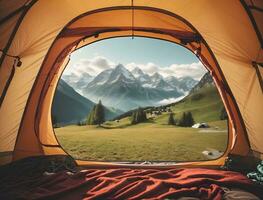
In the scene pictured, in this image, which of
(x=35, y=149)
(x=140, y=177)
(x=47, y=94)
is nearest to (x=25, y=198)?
(x=140, y=177)

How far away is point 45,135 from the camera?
4738mm

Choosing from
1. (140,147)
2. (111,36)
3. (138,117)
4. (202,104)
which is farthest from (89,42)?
(202,104)

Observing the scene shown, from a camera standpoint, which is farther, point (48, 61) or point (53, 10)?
point (48, 61)

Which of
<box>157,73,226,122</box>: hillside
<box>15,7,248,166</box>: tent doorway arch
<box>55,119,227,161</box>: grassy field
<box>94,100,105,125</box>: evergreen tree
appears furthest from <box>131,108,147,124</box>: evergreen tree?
<box>15,7,248,166</box>: tent doorway arch

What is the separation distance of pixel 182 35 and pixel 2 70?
8.73 ft

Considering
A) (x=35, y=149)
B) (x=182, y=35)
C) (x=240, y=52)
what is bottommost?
(x=35, y=149)

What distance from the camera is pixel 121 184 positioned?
3.42 meters

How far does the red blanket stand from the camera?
10.3ft

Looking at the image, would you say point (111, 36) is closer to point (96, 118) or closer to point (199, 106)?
point (96, 118)

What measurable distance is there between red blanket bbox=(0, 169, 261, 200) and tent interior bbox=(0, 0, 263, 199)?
1cm

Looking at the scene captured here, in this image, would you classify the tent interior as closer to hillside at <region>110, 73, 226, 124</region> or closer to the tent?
the tent

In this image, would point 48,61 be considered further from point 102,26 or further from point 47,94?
point 102,26

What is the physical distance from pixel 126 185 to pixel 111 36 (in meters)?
2.57

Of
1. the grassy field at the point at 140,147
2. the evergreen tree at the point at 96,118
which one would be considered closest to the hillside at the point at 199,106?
the evergreen tree at the point at 96,118
